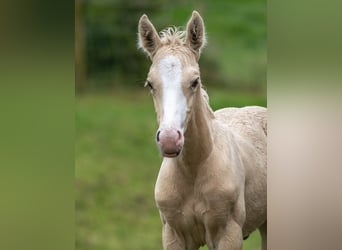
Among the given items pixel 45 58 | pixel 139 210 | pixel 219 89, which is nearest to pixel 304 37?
pixel 45 58

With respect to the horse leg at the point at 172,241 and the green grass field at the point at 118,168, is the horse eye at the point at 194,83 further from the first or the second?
the green grass field at the point at 118,168

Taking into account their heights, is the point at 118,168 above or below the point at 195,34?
below

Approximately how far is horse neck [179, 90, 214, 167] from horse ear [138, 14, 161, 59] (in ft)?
0.67

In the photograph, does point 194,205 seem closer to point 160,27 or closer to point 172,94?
point 172,94

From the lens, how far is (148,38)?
204cm

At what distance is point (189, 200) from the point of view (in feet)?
6.91

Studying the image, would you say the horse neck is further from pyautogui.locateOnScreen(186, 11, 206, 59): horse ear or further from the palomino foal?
pyautogui.locateOnScreen(186, 11, 206, 59): horse ear

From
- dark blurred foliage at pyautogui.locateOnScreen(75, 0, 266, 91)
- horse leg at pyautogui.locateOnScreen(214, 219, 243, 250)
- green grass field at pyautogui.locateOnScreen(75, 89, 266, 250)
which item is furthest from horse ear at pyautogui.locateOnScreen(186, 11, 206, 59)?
dark blurred foliage at pyautogui.locateOnScreen(75, 0, 266, 91)

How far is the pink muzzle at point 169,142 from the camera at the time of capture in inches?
67.5

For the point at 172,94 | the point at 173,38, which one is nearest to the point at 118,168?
the point at 173,38

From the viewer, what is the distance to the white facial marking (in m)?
1.78

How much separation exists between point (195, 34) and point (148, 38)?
14 centimetres

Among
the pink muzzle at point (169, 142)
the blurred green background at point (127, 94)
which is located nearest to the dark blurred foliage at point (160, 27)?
the blurred green background at point (127, 94)

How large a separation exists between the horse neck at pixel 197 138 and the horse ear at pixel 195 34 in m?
0.15
